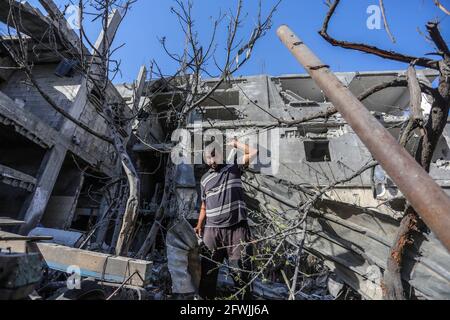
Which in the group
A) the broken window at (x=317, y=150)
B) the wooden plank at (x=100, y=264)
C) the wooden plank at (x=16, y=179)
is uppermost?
the broken window at (x=317, y=150)

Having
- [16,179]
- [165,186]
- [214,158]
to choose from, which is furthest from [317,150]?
[16,179]

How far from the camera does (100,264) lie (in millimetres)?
2545

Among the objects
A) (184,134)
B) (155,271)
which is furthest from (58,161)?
(155,271)

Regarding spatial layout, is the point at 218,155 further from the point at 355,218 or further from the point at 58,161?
the point at 58,161

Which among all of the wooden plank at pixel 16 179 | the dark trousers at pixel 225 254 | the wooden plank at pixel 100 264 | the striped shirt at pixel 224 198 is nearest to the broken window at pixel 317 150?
the striped shirt at pixel 224 198

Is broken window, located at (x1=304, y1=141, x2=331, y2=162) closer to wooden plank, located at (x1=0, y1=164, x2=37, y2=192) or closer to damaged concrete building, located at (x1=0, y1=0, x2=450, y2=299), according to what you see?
damaged concrete building, located at (x1=0, y1=0, x2=450, y2=299)

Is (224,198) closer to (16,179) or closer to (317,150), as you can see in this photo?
(16,179)

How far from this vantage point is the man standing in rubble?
337 cm

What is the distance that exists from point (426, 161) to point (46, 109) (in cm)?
1157

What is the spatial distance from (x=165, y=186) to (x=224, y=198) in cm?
493

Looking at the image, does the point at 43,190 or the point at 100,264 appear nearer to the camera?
the point at 100,264

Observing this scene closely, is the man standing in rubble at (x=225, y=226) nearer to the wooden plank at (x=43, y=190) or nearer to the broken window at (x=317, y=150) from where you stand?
the wooden plank at (x=43, y=190)

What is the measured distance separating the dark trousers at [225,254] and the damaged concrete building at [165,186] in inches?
12.0

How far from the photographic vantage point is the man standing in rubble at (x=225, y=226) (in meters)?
3.37
